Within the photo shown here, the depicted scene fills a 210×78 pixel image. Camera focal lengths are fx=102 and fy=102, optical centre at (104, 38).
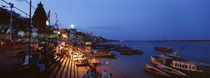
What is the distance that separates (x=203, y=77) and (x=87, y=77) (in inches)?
744

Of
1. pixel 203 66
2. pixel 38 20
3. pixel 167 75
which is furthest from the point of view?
pixel 38 20

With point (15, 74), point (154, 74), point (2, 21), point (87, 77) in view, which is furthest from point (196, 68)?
point (2, 21)

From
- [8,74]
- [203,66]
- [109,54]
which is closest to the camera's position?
[8,74]

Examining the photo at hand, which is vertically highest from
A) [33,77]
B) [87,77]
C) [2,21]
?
[2,21]

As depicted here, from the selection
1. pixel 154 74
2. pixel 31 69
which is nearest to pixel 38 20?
pixel 31 69

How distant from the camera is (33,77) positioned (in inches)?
250

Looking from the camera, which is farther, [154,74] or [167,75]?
[154,74]

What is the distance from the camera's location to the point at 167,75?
16.1 m

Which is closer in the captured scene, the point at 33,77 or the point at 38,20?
the point at 33,77

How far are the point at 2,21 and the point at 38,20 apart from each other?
1162cm

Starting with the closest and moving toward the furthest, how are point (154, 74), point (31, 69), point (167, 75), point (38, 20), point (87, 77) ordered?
point (31, 69), point (87, 77), point (167, 75), point (154, 74), point (38, 20)

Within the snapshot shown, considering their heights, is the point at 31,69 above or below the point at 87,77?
above

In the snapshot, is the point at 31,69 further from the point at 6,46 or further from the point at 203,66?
the point at 203,66

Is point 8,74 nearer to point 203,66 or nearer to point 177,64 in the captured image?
point 177,64
